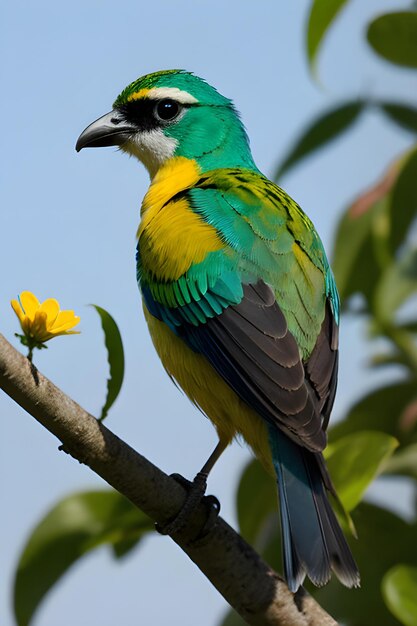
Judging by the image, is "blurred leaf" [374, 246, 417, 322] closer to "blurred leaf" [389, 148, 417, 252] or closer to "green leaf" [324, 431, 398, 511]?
"blurred leaf" [389, 148, 417, 252]

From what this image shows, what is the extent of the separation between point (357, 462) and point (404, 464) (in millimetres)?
403

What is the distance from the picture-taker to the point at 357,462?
3.37m

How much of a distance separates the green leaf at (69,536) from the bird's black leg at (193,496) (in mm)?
219

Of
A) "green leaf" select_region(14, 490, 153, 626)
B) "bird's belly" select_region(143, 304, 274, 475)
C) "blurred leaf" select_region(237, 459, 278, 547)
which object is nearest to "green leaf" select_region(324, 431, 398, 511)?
"bird's belly" select_region(143, 304, 274, 475)

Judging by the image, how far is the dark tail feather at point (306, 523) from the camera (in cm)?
316

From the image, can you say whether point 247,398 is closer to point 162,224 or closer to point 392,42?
point 162,224

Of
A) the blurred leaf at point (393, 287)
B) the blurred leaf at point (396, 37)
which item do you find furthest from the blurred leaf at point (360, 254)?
the blurred leaf at point (396, 37)

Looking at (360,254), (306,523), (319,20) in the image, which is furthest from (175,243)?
(306,523)

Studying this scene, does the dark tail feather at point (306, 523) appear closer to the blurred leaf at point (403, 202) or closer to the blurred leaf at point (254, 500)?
the blurred leaf at point (254, 500)

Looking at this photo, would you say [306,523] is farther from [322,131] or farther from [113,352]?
[322,131]

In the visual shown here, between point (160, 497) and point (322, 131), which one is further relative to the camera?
point (322, 131)

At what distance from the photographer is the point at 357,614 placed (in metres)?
3.51

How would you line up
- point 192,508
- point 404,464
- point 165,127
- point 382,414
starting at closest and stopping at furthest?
point 192,508
point 404,464
point 382,414
point 165,127

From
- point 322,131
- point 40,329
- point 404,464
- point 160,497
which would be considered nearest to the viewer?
point 40,329
